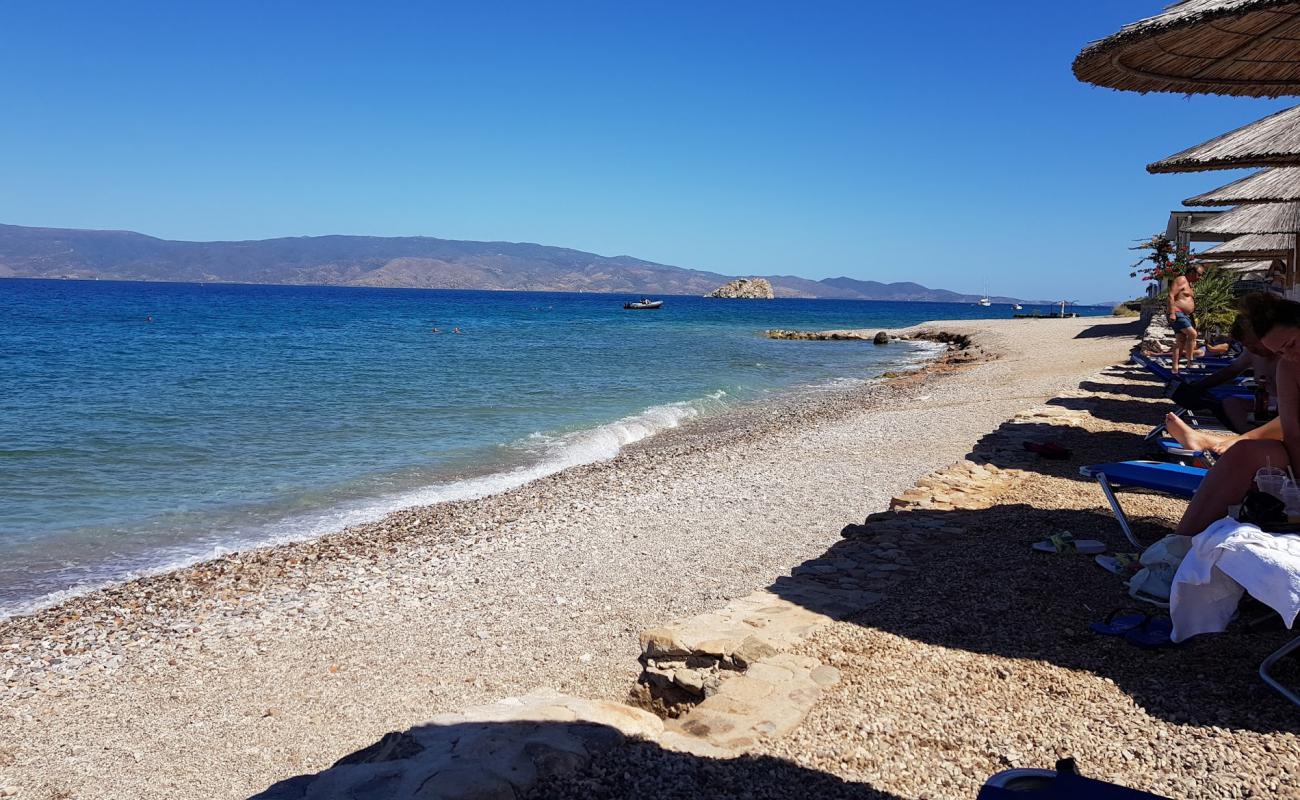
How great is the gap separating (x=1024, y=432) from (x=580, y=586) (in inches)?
193

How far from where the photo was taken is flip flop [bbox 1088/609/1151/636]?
11.4ft

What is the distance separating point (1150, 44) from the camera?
4.23 m

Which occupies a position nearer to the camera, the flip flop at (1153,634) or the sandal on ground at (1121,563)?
the flip flop at (1153,634)

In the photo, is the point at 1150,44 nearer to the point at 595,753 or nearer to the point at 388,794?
Result: the point at 595,753

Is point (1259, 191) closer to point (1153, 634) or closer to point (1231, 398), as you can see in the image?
point (1231, 398)

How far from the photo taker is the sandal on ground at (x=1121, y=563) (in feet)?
13.7

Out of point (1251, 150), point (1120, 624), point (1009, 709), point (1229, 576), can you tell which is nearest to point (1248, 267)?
point (1251, 150)

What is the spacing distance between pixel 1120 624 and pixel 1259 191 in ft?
22.6

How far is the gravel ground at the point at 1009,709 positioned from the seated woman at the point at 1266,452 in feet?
1.58

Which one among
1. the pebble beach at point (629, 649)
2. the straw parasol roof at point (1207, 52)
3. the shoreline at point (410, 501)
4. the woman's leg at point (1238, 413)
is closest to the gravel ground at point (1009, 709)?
the pebble beach at point (629, 649)

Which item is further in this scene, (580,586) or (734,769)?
(580,586)

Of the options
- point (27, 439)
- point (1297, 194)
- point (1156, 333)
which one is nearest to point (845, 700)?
point (1297, 194)

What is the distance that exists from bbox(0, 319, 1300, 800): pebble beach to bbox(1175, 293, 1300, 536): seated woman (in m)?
0.57

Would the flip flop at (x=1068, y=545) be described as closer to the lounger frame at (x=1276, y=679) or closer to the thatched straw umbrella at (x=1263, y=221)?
the lounger frame at (x=1276, y=679)
